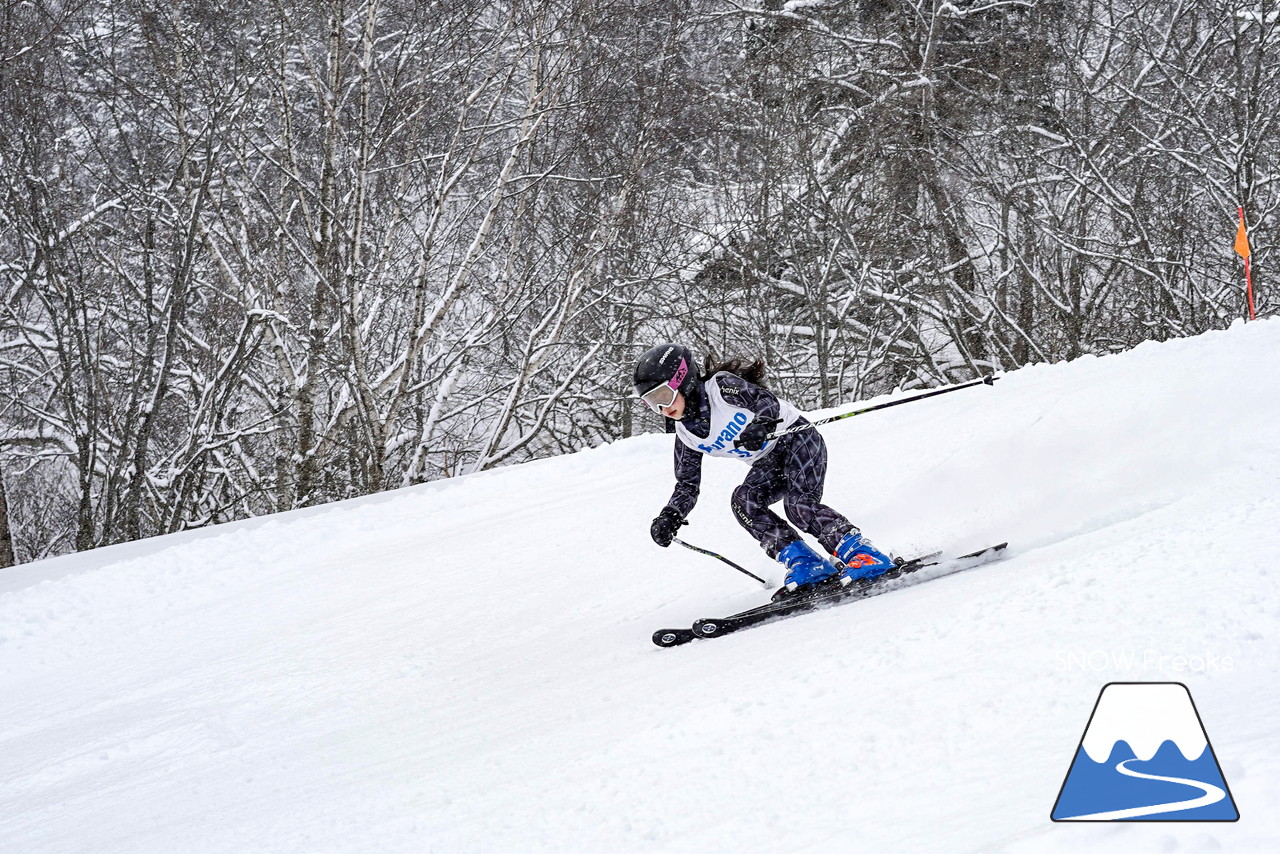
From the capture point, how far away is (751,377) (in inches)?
188

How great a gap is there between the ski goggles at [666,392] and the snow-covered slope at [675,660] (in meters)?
1.09

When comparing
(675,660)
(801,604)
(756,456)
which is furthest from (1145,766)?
(756,456)

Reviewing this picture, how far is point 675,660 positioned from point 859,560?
1.03 meters

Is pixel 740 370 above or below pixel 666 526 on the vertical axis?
above

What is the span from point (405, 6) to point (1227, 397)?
10428 millimetres

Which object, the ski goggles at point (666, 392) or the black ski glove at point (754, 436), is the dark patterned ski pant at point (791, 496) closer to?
the black ski glove at point (754, 436)

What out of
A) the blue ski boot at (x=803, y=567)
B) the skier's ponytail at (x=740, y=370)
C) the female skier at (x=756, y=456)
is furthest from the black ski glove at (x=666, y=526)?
the skier's ponytail at (x=740, y=370)

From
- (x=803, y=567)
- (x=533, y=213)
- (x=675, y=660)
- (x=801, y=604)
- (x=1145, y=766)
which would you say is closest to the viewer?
(x=1145, y=766)

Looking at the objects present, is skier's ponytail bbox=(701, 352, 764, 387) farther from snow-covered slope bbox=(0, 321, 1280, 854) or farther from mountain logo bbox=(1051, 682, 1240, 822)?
mountain logo bbox=(1051, 682, 1240, 822)

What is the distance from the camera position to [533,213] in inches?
558

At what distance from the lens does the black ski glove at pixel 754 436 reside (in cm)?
448

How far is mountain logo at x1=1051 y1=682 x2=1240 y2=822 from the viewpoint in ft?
6.42

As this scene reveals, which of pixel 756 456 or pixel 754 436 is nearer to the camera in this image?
pixel 754 436

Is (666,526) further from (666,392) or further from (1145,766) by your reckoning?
(1145,766)
